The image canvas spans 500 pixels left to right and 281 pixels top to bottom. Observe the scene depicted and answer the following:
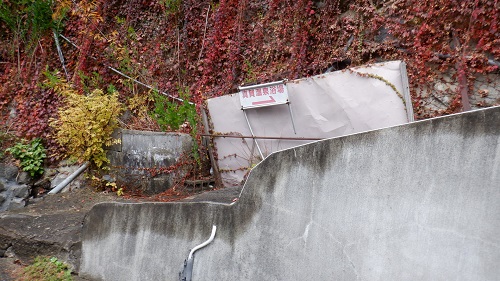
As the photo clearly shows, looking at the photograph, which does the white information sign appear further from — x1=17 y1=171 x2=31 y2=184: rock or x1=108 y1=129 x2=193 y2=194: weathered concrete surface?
x1=17 y1=171 x2=31 y2=184: rock

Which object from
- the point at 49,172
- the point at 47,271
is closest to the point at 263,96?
the point at 47,271

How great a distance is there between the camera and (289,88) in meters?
6.33

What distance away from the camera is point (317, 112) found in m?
6.18

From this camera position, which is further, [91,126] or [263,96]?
[91,126]

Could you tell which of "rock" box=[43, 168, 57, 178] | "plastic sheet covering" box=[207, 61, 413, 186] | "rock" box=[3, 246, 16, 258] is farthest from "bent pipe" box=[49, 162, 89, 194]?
"plastic sheet covering" box=[207, 61, 413, 186]

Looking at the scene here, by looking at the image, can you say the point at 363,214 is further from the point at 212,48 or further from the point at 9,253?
the point at 212,48

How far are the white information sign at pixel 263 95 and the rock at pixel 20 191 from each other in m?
4.64

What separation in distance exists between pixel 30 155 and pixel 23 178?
1.65 feet

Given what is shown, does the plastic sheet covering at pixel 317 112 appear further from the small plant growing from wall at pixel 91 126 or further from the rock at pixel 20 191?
the rock at pixel 20 191

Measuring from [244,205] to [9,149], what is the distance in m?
6.80

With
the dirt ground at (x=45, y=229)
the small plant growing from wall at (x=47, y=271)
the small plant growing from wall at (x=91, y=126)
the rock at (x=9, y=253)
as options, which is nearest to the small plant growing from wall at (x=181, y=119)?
the small plant growing from wall at (x=91, y=126)

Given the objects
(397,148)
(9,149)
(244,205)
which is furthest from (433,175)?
(9,149)

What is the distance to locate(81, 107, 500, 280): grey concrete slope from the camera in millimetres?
2967

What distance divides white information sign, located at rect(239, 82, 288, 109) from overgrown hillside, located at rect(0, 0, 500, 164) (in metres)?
0.87
